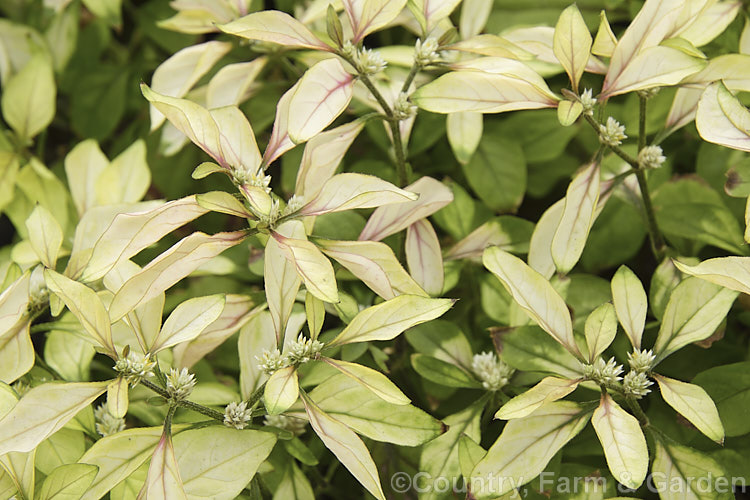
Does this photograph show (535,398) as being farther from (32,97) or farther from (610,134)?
(32,97)

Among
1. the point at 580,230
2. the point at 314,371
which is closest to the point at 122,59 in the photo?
the point at 314,371

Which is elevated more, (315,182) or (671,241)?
(315,182)

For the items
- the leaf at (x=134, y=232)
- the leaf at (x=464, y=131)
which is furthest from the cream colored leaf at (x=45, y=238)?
the leaf at (x=464, y=131)

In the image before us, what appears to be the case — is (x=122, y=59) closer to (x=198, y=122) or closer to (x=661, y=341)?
(x=198, y=122)

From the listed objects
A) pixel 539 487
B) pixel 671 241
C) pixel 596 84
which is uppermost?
pixel 596 84

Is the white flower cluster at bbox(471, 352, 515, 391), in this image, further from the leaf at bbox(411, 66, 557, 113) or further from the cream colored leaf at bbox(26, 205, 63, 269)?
the cream colored leaf at bbox(26, 205, 63, 269)

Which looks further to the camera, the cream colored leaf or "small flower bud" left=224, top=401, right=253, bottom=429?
the cream colored leaf

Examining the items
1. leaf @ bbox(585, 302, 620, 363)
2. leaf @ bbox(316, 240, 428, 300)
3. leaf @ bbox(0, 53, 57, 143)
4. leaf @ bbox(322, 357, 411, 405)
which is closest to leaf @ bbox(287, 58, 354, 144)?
leaf @ bbox(316, 240, 428, 300)
